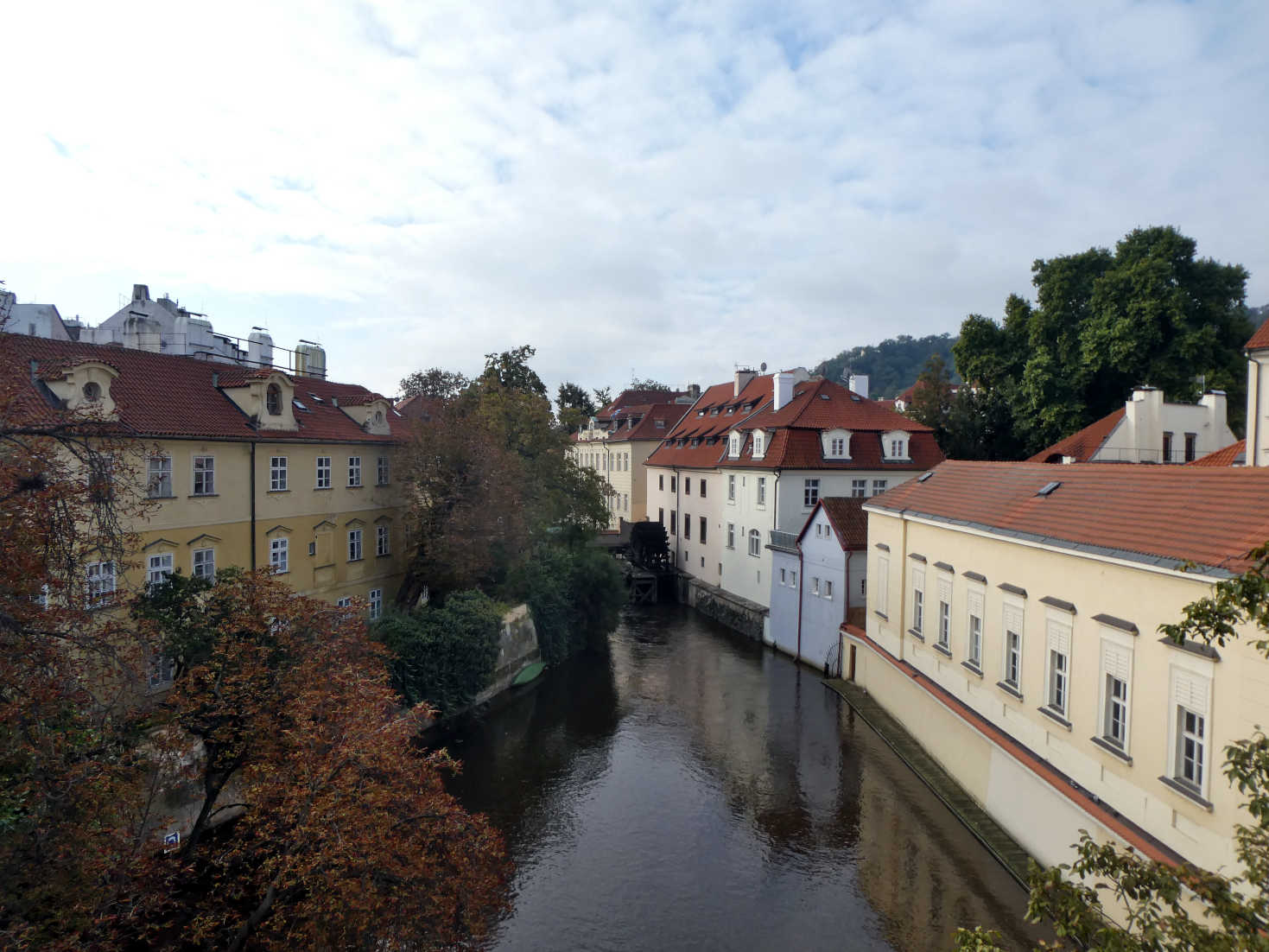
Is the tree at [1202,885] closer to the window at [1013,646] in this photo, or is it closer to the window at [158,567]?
the window at [1013,646]

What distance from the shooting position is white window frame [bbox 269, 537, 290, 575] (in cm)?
2147

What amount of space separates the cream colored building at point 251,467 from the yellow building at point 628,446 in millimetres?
23024

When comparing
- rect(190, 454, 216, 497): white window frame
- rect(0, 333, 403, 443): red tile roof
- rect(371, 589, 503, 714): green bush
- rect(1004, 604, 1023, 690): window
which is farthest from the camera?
rect(371, 589, 503, 714): green bush

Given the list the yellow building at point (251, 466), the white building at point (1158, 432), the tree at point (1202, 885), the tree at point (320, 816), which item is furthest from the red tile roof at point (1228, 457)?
the yellow building at point (251, 466)

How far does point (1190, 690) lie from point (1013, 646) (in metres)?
4.84

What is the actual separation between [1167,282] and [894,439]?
11421 millimetres

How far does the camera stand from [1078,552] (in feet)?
40.2

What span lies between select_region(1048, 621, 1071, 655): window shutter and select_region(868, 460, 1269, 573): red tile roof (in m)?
1.31

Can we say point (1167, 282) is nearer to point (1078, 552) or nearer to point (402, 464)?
point (1078, 552)

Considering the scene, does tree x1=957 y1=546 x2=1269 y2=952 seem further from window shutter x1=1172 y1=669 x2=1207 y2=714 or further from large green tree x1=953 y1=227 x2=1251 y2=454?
large green tree x1=953 y1=227 x2=1251 y2=454

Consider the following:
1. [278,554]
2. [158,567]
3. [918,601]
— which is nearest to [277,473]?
[278,554]

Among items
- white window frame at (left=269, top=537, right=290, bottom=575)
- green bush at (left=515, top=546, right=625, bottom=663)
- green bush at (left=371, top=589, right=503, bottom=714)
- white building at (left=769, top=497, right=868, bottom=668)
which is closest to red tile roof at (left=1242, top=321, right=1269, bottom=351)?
white building at (left=769, top=497, right=868, bottom=668)

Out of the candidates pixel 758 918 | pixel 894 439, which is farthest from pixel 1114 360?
pixel 758 918

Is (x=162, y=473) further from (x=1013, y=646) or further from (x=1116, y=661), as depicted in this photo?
(x=1116, y=661)
